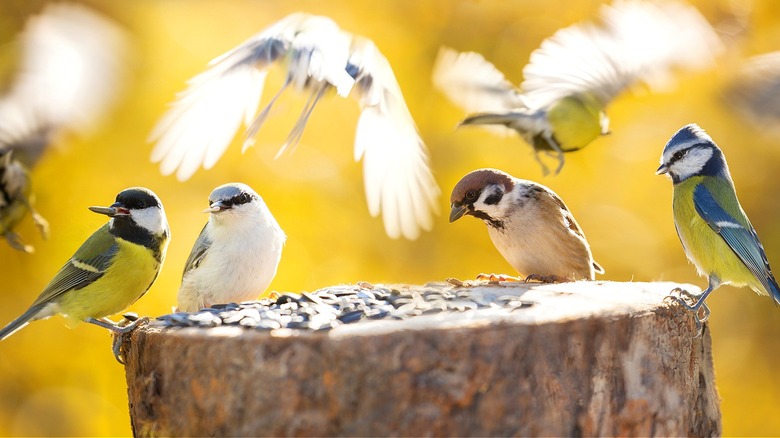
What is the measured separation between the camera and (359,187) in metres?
5.43

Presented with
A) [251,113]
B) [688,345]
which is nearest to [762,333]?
[688,345]

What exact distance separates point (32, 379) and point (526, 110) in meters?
3.51

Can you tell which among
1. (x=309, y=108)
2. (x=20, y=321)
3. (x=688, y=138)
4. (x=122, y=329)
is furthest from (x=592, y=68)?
(x=20, y=321)

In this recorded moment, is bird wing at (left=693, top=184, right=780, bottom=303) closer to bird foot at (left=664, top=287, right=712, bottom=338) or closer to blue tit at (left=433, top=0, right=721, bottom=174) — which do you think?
bird foot at (left=664, top=287, right=712, bottom=338)

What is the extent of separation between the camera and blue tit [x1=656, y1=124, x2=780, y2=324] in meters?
3.05

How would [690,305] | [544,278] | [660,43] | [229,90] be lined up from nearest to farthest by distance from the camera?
[690,305] < [229,90] < [544,278] < [660,43]

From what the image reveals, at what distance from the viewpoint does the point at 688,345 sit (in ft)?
8.74

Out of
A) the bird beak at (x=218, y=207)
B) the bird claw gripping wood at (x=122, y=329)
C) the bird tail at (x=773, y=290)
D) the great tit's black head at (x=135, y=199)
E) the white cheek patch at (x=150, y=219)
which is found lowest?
the bird claw gripping wood at (x=122, y=329)

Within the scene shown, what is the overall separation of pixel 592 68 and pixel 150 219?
1988 mm

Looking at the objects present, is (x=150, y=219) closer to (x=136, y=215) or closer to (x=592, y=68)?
(x=136, y=215)

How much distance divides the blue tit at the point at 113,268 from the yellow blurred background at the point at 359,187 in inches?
68.9

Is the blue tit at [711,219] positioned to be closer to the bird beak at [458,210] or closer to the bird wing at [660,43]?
the bird wing at [660,43]

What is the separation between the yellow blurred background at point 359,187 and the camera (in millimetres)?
4973

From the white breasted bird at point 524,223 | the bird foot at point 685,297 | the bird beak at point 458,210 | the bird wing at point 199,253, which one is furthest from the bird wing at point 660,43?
the bird wing at point 199,253
